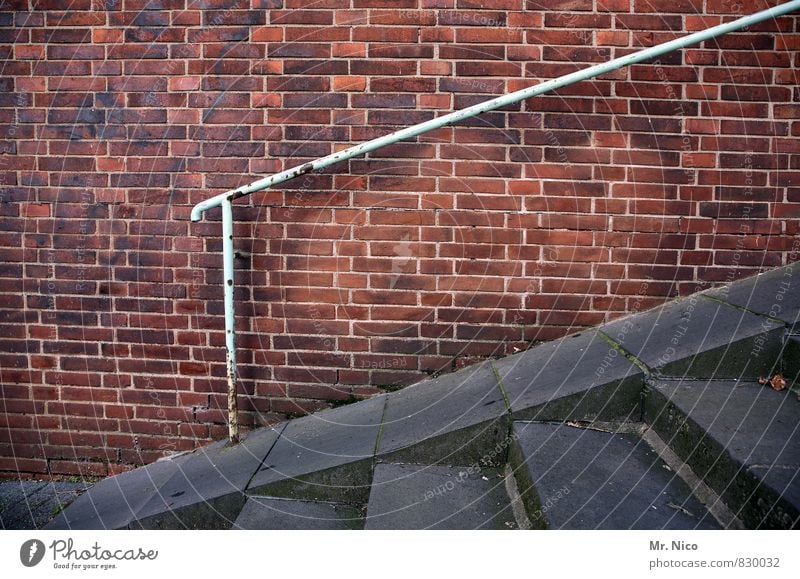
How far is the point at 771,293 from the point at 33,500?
Answer: 10.3 ft

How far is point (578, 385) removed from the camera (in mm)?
1785

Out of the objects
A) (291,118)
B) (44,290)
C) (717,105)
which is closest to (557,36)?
(717,105)

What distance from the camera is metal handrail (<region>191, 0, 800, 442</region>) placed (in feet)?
5.98

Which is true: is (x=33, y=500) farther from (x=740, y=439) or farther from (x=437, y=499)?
(x=740, y=439)

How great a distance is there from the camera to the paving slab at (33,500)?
2.16 m

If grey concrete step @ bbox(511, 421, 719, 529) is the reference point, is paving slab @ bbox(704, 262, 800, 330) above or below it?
above

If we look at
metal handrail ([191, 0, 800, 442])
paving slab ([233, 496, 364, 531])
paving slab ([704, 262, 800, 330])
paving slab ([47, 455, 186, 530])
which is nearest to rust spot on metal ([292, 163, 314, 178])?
metal handrail ([191, 0, 800, 442])

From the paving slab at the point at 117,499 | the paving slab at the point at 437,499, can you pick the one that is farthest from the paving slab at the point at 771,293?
the paving slab at the point at 117,499

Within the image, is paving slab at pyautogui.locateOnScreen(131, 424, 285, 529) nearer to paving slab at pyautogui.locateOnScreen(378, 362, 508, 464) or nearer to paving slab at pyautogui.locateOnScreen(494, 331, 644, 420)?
paving slab at pyautogui.locateOnScreen(378, 362, 508, 464)

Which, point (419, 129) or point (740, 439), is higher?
point (419, 129)

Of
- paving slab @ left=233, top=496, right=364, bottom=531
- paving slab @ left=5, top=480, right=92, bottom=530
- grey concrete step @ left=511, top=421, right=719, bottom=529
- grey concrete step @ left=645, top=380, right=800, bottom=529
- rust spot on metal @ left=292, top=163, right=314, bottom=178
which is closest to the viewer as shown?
grey concrete step @ left=645, top=380, right=800, bottom=529

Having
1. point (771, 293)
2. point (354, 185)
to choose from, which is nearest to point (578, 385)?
point (771, 293)

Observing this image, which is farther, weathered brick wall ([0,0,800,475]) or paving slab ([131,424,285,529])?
weathered brick wall ([0,0,800,475])

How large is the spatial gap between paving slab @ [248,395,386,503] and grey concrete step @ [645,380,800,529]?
0.96 m
